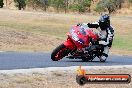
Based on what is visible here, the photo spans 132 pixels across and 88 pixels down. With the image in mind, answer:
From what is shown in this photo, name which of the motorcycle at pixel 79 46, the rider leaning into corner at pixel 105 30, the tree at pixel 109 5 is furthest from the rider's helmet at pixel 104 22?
the tree at pixel 109 5

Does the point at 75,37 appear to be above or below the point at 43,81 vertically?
above


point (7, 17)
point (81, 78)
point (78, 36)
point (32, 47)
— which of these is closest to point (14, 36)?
point (32, 47)

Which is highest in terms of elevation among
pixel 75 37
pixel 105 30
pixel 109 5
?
pixel 105 30

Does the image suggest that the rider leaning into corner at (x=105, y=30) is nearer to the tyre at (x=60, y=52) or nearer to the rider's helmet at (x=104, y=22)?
the rider's helmet at (x=104, y=22)

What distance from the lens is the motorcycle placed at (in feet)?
53.3

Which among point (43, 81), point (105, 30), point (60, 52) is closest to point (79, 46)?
point (60, 52)

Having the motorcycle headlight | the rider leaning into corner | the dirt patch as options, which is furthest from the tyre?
the dirt patch

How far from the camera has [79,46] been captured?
16.4m

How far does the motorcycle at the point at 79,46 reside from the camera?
16.2m

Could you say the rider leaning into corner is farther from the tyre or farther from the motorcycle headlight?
the tyre

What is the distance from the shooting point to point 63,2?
110250 mm

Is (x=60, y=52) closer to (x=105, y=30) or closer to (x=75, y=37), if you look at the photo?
(x=75, y=37)

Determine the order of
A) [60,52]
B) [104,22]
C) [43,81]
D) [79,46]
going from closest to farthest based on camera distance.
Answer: [43,81] → [60,52] → [79,46] → [104,22]

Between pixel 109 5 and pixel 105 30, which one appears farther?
pixel 109 5
